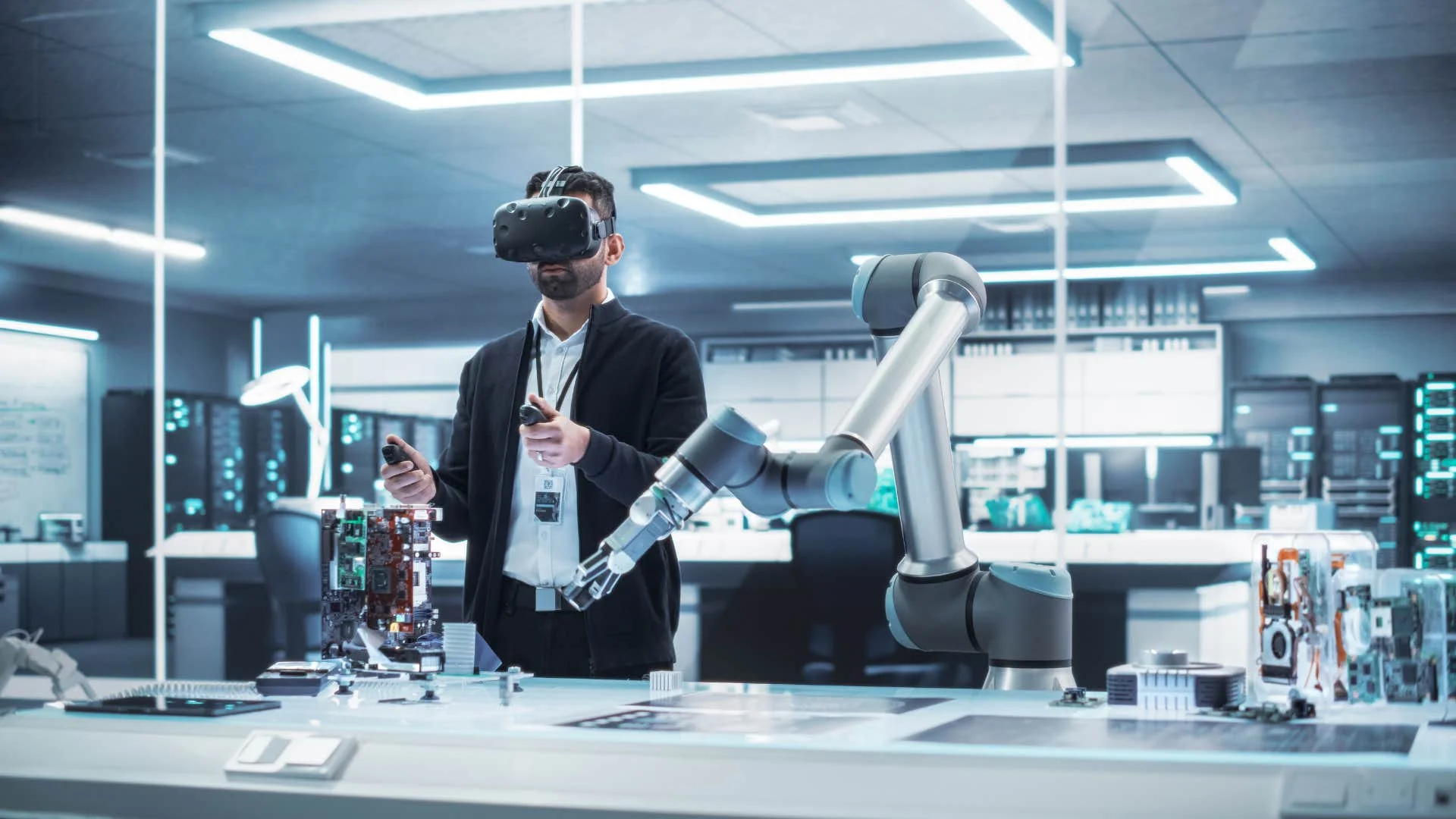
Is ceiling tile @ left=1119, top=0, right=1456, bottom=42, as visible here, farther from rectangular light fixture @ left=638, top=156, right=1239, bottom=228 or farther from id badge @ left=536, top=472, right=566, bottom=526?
id badge @ left=536, top=472, right=566, bottom=526


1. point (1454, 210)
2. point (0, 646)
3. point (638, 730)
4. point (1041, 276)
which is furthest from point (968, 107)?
point (638, 730)

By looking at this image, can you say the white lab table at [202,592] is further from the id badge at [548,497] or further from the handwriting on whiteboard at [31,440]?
the id badge at [548,497]

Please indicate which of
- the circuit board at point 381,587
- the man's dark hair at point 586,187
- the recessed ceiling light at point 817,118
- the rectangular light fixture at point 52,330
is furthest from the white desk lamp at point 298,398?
the circuit board at point 381,587

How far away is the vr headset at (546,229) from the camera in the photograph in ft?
5.53

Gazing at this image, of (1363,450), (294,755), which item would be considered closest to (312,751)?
(294,755)

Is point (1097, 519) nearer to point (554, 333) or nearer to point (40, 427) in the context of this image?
point (554, 333)

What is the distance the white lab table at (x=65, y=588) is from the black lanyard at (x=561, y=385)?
4.11m

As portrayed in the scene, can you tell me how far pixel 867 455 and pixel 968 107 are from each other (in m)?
4.47

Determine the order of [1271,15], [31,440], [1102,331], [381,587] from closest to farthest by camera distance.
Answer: [381,587] < [1271,15] < [31,440] < [1102,331]

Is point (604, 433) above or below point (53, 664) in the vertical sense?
above

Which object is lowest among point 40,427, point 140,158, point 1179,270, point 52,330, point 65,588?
point 65,588

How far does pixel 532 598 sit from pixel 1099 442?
6.03 meters

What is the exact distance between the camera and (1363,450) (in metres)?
8.06

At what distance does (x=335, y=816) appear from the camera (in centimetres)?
131
